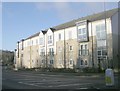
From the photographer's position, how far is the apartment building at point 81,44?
1825 inches

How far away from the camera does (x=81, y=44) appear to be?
2092 inches

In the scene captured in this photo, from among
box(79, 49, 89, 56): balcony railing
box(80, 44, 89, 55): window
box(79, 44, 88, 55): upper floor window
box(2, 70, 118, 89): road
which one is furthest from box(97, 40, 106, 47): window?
box(2, 70, 118, 89): road

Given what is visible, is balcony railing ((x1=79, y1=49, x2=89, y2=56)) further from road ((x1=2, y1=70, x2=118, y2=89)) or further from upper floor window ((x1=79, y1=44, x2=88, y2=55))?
road ((x1=2, y1=70, x2=118, y2=89))

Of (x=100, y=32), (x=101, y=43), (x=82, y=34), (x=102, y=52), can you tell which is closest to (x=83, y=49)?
(x=82, y=34)

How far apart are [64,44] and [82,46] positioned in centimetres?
688

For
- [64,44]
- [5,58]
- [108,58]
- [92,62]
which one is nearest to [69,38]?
[64,44]

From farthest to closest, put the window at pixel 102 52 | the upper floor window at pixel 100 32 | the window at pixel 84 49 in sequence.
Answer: the window at pixel 84 49 < the upper floor window at pixel 100 32 < the window at pixel 102 52

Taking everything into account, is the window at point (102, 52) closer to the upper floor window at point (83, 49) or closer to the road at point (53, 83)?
the upper floor window at point (83, 49)

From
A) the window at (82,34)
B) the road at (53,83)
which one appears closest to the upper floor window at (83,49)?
the window at (82,34)

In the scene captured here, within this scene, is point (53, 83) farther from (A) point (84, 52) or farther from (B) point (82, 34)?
(B) point (82, 34)

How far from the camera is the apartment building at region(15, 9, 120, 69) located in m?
46.3

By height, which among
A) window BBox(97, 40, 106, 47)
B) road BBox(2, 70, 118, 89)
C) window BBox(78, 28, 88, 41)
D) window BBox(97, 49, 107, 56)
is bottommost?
road BBox(2, 70, 118, 89)

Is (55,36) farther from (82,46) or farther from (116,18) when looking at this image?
(116,18)

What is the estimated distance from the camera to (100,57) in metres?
47.5
